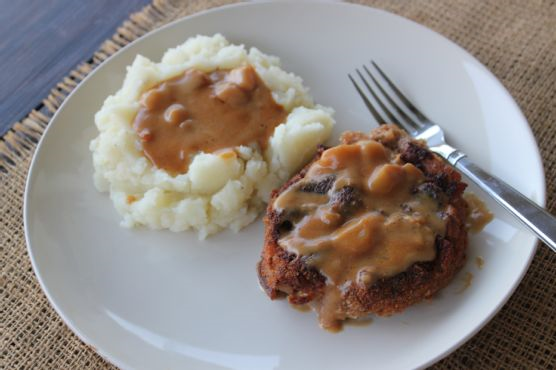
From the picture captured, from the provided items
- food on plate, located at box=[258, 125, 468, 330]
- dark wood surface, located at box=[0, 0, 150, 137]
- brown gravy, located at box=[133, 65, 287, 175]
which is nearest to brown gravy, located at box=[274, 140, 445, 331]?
food on plate, located at box=[258, 125, 468, 330]

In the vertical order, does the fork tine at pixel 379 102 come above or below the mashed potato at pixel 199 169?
below

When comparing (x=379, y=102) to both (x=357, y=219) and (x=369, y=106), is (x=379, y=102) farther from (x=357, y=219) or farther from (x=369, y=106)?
(x=357, y=219)

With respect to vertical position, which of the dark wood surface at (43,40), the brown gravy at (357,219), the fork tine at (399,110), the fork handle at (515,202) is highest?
the dark wood surface at (43,40)

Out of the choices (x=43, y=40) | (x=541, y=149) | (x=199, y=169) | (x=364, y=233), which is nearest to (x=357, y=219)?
(x=364, y=233)

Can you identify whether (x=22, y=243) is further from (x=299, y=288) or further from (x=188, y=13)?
(x=188, y=13)

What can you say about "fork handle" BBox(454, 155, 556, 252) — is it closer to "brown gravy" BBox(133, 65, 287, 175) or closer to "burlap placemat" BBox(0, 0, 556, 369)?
Answer: "burlap placemat" BBox(0, 0, 556, 369)

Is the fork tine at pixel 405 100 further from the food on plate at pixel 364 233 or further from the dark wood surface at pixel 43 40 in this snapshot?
the dark wood surface at pixel 43 40

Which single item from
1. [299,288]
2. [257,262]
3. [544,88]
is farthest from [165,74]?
[544,88]

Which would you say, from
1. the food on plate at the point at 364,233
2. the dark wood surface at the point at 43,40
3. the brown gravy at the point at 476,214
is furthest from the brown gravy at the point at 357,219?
the dark wood surface at the point at 43,40
